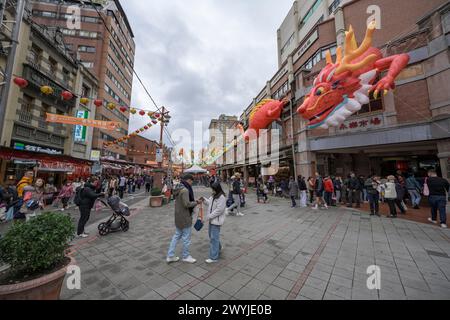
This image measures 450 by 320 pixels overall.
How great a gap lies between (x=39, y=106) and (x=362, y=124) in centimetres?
2348

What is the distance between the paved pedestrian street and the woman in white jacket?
29 cm

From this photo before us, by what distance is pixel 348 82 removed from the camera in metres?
7.73

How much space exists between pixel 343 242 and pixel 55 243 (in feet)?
20.8

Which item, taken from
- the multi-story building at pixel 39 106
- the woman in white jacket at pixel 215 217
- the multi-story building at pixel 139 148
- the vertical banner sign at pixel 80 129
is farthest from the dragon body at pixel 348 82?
the multi-story building at pixel 139 148

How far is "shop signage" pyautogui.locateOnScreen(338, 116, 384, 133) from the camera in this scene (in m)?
9.98

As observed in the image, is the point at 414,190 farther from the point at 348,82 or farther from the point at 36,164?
the point at 36,164

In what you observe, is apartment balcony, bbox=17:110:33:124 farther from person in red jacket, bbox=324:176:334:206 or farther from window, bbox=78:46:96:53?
person in red jacket, bbox=324:176:334:206

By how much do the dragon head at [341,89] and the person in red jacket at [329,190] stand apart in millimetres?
3238

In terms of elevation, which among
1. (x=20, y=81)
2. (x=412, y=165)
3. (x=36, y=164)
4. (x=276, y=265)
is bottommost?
(x=276, y=265)

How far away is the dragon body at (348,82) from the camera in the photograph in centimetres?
724

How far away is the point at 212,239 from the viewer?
379 cm

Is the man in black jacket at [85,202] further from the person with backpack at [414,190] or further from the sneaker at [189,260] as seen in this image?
the person with backpack at [414,190]

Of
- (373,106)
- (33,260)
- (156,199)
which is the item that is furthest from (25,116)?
(373,106)
